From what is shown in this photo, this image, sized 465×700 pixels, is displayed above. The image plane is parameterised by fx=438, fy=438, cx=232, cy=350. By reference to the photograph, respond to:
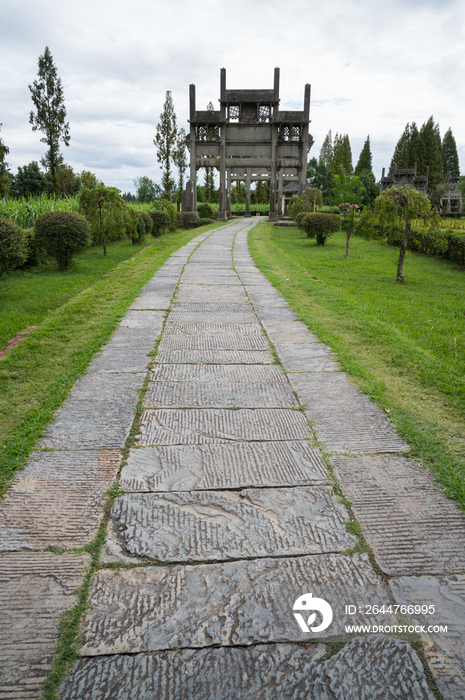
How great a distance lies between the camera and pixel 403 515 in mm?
2000

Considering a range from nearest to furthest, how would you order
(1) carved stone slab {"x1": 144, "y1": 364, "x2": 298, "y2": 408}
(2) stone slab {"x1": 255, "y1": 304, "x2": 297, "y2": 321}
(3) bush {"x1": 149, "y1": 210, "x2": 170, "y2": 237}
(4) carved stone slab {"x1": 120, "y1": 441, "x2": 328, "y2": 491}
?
(4) carved stone slab {"x1": 120, "y1": 441, "x2": 328, "y2": 491} → (1) carved stone slab {"x1": 144, "y1": 364, "x2": 298, "y2": 408} → (2) stone slab {"x1": 255, "y1": 304, "x2": 297, "y2": 321} → (3) bush {"x1": 149, "y1": 210, "x2": 170, "y2": 237}

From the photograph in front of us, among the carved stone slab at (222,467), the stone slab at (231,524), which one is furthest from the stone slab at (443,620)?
the carved stone slab at (222,467)

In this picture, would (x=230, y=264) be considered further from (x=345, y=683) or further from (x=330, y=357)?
(x=345, y=683)

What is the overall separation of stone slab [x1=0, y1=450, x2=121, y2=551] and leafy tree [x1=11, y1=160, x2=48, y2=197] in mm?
32825

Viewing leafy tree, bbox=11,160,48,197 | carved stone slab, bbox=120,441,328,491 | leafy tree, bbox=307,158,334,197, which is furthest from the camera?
leafy tree, bbox=307,158,334,197

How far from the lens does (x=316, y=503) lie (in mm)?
2066

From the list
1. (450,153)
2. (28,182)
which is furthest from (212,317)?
(450,153)

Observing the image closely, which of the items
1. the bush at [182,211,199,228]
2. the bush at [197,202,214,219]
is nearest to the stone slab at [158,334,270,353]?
the bush at [182,211,199,228]

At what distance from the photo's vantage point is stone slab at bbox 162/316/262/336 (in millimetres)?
4695

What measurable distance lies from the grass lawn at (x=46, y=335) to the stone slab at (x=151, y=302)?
14cm

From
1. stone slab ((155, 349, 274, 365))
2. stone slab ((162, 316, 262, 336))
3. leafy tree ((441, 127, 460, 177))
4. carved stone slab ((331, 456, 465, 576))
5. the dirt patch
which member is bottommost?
carved stone slab ((331, 456, 465, 576))

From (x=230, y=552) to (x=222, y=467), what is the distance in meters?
0.60

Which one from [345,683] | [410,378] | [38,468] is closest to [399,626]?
[345,683]

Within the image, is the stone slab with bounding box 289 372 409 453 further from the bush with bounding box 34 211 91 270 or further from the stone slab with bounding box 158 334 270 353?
the bush with bounding box 34 211 91 270
